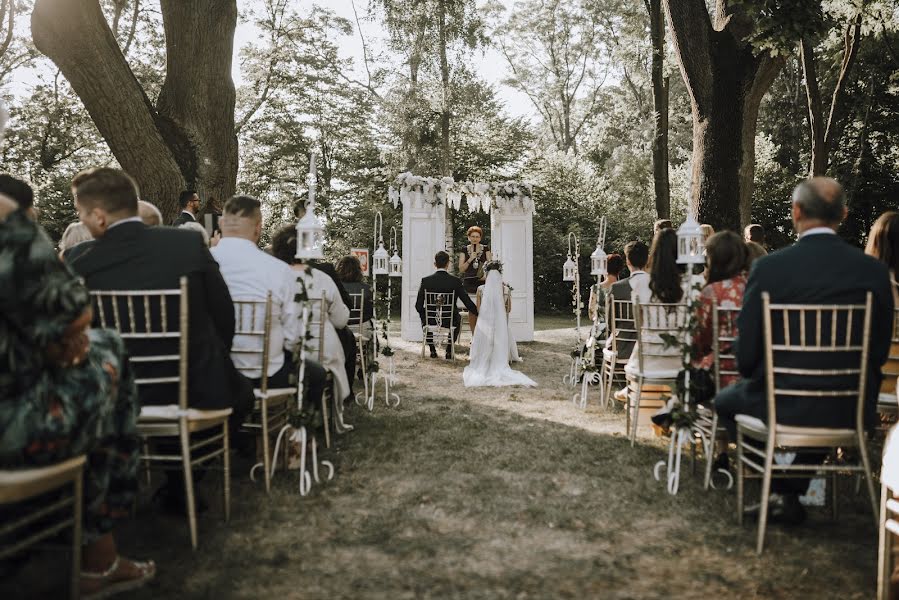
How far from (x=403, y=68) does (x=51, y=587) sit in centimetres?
2176

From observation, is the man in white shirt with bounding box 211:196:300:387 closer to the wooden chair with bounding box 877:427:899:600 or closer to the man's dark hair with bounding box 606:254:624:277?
the wooden chair with bounding box 877:427:899:600

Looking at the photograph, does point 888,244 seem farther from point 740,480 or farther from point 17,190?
point 17,190

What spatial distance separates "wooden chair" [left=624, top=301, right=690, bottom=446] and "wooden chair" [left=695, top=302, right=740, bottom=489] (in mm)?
554

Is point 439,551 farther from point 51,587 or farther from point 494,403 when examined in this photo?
point 494,403

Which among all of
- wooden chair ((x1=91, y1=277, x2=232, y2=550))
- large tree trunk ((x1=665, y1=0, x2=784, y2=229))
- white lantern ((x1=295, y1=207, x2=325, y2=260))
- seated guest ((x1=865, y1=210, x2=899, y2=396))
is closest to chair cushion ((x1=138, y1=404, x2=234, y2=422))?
wooden chair ((x1=91, y1=277, x2=232, y2=550))

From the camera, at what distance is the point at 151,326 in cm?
307

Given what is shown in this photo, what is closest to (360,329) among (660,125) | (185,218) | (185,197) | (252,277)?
(185,218)

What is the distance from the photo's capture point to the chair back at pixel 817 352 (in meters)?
2.97

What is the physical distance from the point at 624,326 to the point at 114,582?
4583 mm

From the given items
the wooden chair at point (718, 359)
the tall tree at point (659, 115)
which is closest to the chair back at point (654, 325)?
the wooden chair at point (718, 359)

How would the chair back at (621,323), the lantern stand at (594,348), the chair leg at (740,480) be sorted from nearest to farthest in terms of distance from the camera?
the chair leg at (740,480) → the chair back at (621,323) → the lantern stand at (594,348)

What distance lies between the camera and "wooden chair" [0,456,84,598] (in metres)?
2.09

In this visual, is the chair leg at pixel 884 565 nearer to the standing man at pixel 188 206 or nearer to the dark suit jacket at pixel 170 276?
the dark suit jacket at pixel 170 276

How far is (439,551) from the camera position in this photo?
3.03 metres
